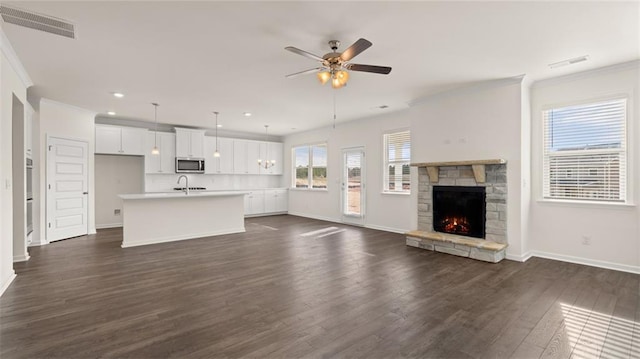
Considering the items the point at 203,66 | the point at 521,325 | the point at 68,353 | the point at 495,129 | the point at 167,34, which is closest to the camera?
the point at 68,353

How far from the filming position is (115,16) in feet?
8.71

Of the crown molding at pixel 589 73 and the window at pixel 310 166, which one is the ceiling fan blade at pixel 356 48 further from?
the window at pixel 310 166

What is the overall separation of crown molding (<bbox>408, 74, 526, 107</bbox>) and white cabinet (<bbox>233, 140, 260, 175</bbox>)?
18.1ft

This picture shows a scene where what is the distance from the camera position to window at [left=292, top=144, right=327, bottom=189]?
884 centimetres

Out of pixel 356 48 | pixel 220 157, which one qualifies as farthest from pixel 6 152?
pixel 220 157

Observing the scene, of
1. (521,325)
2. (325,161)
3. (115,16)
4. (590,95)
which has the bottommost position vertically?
(521,325)

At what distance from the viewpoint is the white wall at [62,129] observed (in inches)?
216

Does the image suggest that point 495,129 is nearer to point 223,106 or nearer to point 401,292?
point 401,292

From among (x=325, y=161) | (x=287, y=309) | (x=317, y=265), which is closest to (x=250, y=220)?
(x=325, y=161)

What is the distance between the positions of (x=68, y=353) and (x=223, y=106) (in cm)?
478

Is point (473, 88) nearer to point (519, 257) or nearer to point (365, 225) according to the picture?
point (519, 257)

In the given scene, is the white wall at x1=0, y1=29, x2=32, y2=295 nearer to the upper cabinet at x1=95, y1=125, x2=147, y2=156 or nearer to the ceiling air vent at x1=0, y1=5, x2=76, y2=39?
the ceiling air vent at x1=0, y1=5, x2=76, y2=39

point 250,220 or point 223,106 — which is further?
point 250,220

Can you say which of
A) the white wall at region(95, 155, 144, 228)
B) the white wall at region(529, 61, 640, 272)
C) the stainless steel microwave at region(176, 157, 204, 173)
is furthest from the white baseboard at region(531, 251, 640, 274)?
the white wall at region(95, 155, 144, 228)
